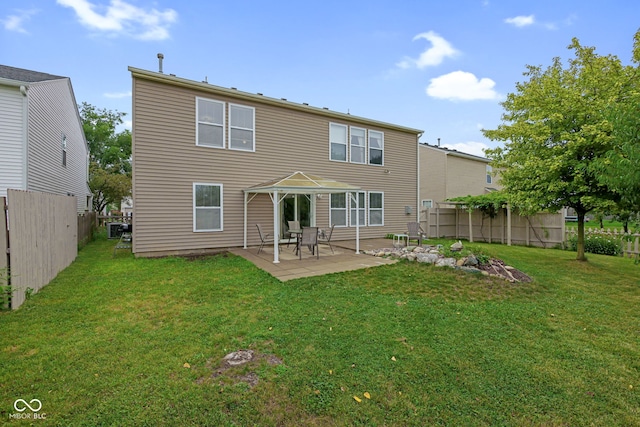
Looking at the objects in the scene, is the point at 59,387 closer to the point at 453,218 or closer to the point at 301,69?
the point at 301,69

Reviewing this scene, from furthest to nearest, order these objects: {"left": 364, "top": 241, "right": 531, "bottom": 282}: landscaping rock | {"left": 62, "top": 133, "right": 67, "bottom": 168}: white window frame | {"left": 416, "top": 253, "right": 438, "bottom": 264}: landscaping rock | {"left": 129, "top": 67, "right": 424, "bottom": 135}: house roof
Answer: {"left": 62, "top": 133, "right": 67, "bottom": 168}: white window frame → {"left": 129, "top": 67, "right": 424, "bottom": 135}: house roof → {"left": 416, "top": 253, "right": 438, "bottom": 264}: landscaping rock → {"left": 364, "top": 241, "right": 531, "bottom": 282}: landscaping rock

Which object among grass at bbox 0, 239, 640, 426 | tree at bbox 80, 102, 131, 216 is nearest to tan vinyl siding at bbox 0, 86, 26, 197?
grass at bbox 0, 239, 640, 426

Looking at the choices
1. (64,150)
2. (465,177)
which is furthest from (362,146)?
(64,150)

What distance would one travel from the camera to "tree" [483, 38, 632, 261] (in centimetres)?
798

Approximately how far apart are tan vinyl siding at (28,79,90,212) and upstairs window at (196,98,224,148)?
16.6ft

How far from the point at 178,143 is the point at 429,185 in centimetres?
1710

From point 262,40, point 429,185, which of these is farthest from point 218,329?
point 429,185

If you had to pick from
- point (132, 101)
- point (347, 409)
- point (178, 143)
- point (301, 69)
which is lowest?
point (347, 409)

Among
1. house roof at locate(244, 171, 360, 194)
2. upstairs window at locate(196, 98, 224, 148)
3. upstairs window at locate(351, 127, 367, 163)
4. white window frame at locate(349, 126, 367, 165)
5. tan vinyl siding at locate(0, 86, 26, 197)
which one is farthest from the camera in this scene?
upstairs window at locate(351, 127, 367, 163)

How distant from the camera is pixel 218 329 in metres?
3.92

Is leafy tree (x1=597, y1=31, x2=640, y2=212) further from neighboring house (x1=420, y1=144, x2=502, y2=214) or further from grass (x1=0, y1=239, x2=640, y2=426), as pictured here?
neighboring house (x1=420, y1=144, x2=502, y2=214)

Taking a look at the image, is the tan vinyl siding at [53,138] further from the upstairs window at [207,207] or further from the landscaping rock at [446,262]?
the landscaping rock at [446,262]

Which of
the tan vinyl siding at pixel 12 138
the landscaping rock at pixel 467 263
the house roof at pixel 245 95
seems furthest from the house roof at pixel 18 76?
the landscaping rock at pixel 467 263

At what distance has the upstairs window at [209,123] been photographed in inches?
382
